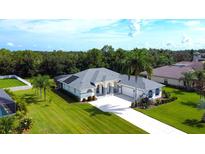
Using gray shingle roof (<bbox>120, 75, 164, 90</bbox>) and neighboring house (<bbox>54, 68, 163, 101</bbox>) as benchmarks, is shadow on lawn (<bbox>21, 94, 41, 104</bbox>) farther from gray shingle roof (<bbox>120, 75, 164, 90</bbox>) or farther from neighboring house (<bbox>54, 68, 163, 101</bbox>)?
gray shingle roof (<bbox>120, 75, 164, 90</bbox>)

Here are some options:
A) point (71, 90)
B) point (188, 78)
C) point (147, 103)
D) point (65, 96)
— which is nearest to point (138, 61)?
point (147, 103)

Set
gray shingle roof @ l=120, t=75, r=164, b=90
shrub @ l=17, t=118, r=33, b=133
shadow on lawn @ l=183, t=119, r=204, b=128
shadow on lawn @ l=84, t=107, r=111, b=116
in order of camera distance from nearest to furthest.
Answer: shrub @ l=17, t=118, r=33, b=133
shadow on lawn @ l=183, t=119, r=204, b=128
shadow on lawn @ l=84, t=107, r=111, b=116
gray shingle roof @ l=120, t=75, r=164, b=90

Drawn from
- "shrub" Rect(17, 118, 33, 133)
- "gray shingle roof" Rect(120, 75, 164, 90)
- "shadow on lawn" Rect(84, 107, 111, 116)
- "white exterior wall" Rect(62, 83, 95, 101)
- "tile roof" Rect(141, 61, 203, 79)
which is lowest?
"shadow on lawn" Rect(84, 107, 111, 116)

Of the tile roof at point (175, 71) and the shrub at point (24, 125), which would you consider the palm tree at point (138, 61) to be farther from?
the tile roof at point (175, 71)

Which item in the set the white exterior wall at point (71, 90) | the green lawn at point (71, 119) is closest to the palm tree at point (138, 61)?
the green lawn at point (71, 119)

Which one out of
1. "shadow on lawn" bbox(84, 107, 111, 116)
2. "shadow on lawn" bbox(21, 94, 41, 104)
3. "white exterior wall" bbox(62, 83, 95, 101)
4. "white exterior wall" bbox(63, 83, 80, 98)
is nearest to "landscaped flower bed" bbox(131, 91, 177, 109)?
"shadow on lawn" bbox(84, 107, 111, 116)
